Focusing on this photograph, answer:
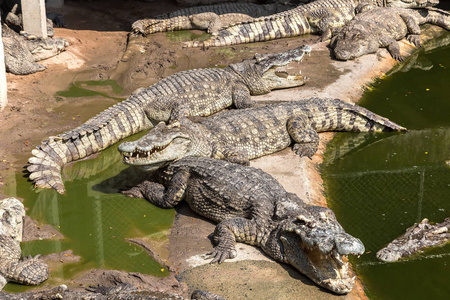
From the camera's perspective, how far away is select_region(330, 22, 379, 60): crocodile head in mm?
10664

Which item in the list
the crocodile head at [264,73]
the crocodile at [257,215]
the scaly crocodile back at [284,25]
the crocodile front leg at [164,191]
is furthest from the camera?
the scaly crocodile back at [284,25]

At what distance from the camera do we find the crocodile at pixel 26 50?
9.95 metres

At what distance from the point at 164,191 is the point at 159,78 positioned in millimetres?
3681

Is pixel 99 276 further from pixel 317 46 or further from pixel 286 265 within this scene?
pixel 317 46

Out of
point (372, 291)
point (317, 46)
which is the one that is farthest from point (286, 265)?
point (317, 46)

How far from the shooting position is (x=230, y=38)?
11.6 meters

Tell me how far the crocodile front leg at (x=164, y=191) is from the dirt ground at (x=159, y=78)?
0.20 metres

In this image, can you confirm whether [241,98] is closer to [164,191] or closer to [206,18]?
[164,191]

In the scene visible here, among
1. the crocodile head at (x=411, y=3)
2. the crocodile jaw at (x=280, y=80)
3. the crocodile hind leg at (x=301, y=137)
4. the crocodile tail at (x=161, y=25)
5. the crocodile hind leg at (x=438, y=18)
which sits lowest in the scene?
the crocodile hind leg at (x=301, y=137)

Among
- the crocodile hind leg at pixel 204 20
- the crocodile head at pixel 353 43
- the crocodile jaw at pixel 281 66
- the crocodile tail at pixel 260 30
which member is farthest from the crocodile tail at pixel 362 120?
the crocodile hind leg at pixel 204 20

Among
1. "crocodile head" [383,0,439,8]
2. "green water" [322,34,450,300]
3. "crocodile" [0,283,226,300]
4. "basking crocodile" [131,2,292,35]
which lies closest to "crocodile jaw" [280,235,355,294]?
"green water" [322,34,450,300]

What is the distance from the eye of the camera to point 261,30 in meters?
11.9

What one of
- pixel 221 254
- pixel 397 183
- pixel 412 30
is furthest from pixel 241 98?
pixel 412 30

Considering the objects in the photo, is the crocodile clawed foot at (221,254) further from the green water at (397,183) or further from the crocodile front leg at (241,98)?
the crocodile front leg at (241,98)
